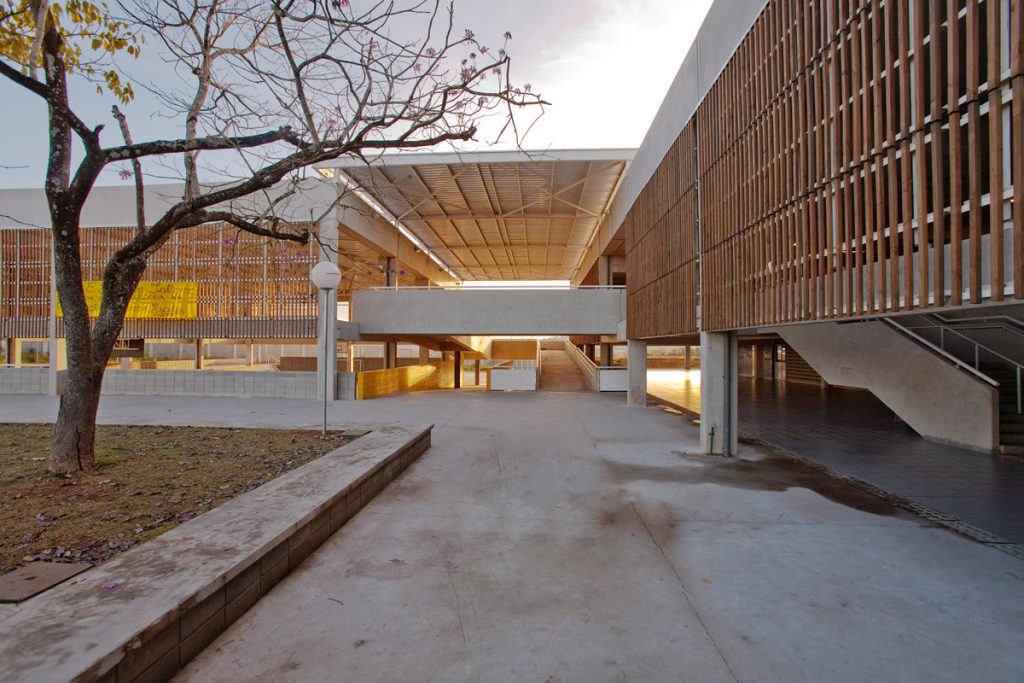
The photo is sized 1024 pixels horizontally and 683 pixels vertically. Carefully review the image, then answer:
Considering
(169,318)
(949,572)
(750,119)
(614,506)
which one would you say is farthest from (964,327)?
(169,318)

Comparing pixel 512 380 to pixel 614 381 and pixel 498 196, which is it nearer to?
pixel 614 381

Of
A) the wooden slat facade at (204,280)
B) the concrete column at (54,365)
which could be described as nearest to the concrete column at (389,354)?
the wooden slat facade at (204,280)

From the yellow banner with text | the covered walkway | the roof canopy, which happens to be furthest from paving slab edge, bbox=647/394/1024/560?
the yellow banner with text

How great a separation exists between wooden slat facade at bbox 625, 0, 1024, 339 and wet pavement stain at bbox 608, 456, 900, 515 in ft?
6.90

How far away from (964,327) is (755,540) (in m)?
8.33

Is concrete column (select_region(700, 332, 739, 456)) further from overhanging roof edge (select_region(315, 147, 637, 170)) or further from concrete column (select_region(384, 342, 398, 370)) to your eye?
concrete column (select_region(384, 342, 398, 370))

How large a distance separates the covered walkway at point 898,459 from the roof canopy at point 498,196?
316 inches

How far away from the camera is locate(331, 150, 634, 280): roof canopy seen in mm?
15375

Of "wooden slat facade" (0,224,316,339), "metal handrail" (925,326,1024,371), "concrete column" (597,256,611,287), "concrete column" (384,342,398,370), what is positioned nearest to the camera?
"metal handrail" (925,326,1024,371)

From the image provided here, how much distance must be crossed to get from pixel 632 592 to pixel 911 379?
9.44m

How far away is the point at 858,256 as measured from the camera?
4.52 metres

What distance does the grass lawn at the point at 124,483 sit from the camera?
11.9 ft

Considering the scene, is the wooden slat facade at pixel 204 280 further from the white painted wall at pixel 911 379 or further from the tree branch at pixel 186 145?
the white painted wall at pixel 911 379

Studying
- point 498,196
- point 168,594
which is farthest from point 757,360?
point 168,594
